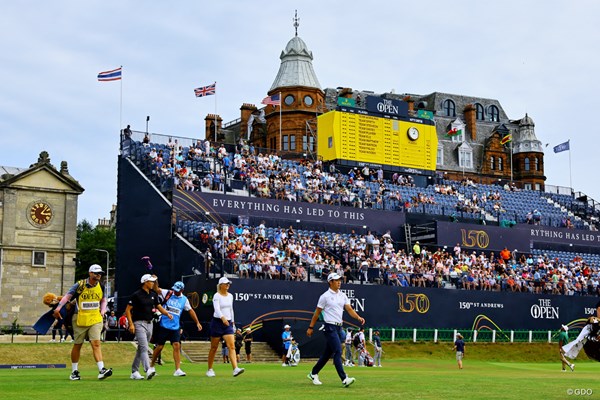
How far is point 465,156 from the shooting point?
9306 centimetres

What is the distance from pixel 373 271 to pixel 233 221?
7.72 m

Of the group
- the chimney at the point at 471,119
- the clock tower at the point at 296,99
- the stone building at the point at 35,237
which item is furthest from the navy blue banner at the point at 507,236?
the chimney at the point at 471,119

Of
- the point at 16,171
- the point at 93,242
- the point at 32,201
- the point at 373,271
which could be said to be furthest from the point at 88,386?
the point at 93,242

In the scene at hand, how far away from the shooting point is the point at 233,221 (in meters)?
47.2

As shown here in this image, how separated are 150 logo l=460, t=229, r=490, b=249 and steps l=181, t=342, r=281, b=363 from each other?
18.2 metres

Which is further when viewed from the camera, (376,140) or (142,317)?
(376,140)

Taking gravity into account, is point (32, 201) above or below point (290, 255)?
above

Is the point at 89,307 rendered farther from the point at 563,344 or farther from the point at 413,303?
the point at 413,303

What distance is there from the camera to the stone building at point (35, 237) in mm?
56156

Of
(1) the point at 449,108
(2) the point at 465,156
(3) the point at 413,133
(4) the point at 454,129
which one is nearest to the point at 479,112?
(1) the point at 449,108

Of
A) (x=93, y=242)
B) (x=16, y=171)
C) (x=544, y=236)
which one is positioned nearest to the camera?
(x=544, y=236)

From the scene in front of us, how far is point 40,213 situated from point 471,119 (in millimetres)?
51297

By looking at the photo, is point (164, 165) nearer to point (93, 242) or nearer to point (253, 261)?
point (253, 261)

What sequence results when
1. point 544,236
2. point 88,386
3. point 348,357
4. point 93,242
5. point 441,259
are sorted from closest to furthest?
point 88,386
point 348,357
point 441,259
point 544,236
point 93,242
